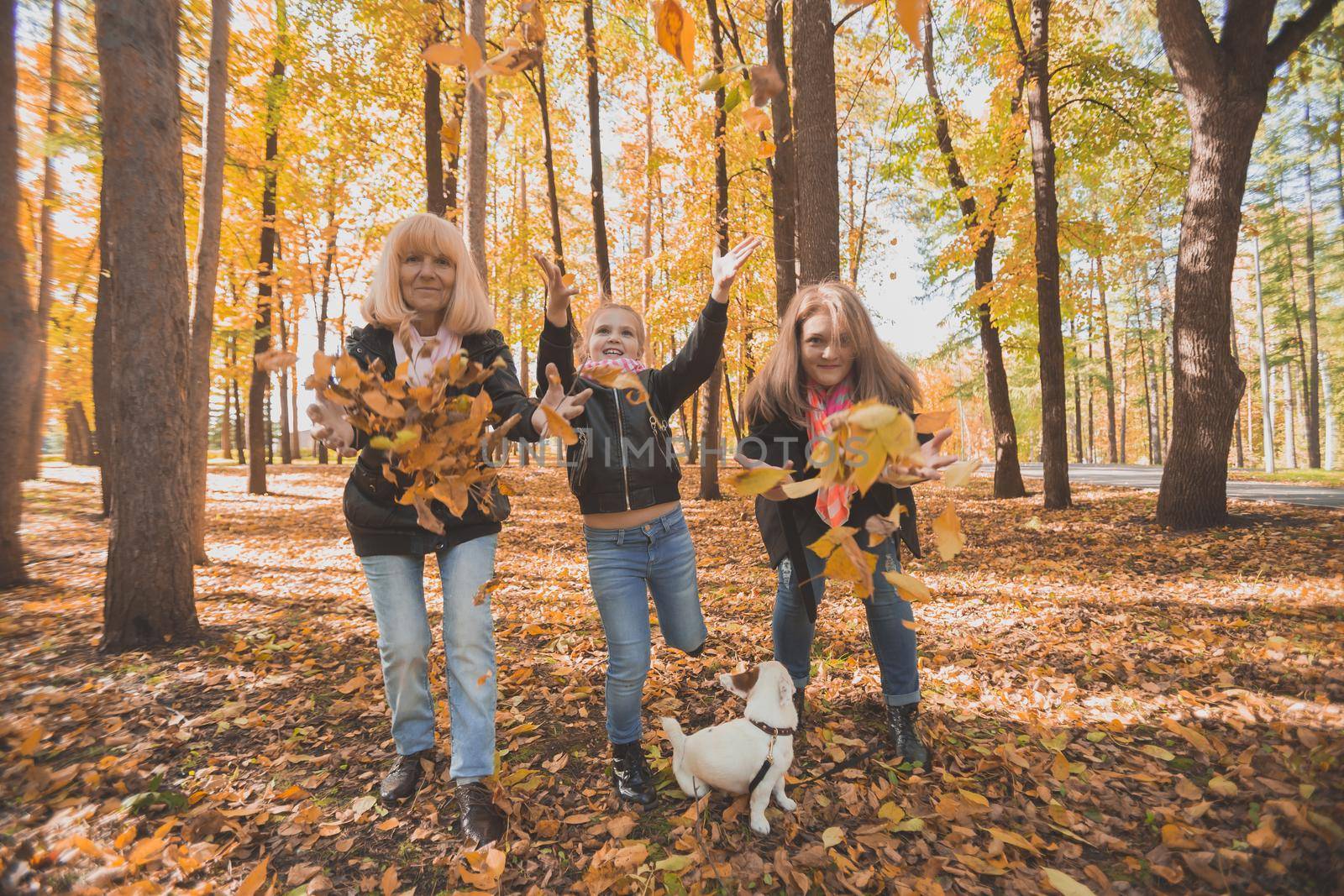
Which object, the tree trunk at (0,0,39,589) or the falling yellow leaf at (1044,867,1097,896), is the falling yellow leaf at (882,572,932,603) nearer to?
the falling yellow leaf at (1044,867,1097,896)

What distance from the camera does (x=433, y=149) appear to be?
8.16 m

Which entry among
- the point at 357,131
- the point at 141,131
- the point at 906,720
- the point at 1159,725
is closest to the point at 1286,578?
the point at 1159,725

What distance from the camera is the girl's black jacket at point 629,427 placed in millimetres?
2256

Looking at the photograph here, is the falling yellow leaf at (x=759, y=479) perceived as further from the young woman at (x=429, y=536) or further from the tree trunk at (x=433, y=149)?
the tree trunk at (x=433, y=149)

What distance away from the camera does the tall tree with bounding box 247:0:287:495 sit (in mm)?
8484

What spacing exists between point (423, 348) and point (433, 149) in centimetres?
744

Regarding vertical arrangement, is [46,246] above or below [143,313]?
above

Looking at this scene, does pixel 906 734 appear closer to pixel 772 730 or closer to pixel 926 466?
pixel 772 730

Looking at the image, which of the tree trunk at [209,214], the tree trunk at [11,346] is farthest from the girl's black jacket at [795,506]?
the tree trunk at [209,214]

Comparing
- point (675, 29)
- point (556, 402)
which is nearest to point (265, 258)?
point (556, 402)

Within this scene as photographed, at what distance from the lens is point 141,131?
3.61m

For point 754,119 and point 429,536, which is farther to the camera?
point 429,536

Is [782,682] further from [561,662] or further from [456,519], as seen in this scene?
[561,662]

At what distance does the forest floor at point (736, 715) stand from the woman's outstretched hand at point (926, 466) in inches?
49.9
